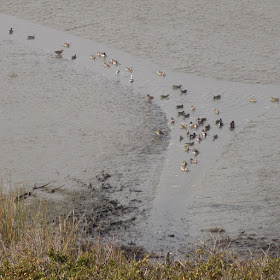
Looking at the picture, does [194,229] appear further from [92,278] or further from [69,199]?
[92,278]

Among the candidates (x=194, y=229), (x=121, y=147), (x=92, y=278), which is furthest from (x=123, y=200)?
(x=92, y=278)

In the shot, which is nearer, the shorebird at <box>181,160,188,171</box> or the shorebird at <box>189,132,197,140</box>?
the shorebird at <box>181,160,188,171</box>

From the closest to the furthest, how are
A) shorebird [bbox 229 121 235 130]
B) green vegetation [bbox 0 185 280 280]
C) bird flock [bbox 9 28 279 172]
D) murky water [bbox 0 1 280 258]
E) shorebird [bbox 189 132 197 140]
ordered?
green vegetation [bbox 0 185 280 280]
murky water [bbox 0 1 280 258]
bird flock [bbox 9 28 279 172]
shorebird [bbox 189 132 197 140]
shorebird [bbox 229 121 235 130]

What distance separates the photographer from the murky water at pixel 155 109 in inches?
384

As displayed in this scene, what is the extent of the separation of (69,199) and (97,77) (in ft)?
19.0

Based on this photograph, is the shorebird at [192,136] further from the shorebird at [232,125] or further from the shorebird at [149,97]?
the shorebird at [149,97]

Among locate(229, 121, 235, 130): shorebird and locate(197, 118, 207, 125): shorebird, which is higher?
locate(197, 118, 207, 125): shorebird

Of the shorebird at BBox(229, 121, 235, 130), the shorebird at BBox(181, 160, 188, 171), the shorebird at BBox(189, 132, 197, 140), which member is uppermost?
the shorebird at BBox(229, 121, 235, 130)

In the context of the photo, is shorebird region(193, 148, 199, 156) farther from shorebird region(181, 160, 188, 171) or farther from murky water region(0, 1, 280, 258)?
shorebird region(181, 160, 188, 171)

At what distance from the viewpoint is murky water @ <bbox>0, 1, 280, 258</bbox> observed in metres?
9.75

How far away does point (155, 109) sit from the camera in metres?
13.2

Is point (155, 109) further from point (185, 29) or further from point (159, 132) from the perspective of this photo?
point (185, 29)

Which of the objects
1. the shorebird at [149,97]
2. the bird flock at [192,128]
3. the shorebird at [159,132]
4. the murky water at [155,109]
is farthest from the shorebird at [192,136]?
the shorebird at [149,97]

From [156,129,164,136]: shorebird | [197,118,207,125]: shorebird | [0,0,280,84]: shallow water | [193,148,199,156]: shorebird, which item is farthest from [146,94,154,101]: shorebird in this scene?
[193,148,199,156]: shorebird
